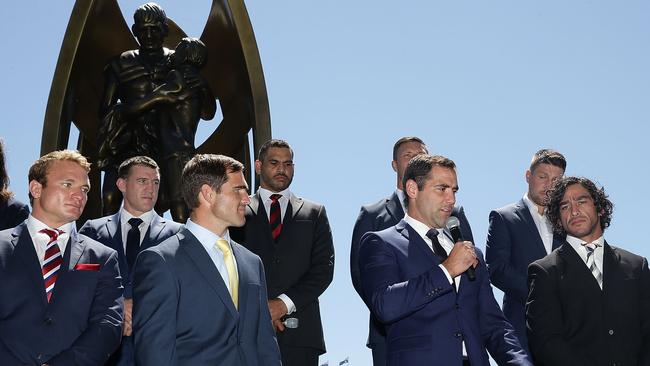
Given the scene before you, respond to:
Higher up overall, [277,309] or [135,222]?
[135,222]

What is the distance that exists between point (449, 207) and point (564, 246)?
761mm

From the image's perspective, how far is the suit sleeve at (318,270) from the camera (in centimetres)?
609

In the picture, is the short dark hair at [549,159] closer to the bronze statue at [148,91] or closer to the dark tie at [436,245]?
the dark tie at [436,245]

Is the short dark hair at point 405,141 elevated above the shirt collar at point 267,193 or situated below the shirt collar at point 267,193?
above

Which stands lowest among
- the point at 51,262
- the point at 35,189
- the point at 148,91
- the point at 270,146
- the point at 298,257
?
the point at 51,262

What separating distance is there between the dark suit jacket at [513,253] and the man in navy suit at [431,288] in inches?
53.8

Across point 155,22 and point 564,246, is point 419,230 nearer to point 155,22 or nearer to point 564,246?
point 564,246

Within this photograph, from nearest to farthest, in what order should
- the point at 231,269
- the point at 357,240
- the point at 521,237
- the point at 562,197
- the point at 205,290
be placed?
the point at 205,290, the point at 231,269, the point at 562,197, the point at 521,237, the point at 357,240

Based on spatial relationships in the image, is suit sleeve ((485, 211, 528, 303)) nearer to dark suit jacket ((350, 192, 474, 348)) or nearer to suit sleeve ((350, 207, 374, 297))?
dark suit jacket ((350, 192, 474, 348))

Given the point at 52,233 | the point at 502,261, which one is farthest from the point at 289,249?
the point at 52,233

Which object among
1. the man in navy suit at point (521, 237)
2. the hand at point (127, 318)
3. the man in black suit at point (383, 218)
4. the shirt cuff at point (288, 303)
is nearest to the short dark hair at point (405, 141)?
the man in black suit at point (383, 218)

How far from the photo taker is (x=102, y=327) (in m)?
4.57

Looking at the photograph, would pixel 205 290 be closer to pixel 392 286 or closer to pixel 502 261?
pixel 392 286

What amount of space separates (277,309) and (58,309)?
1738 mm
